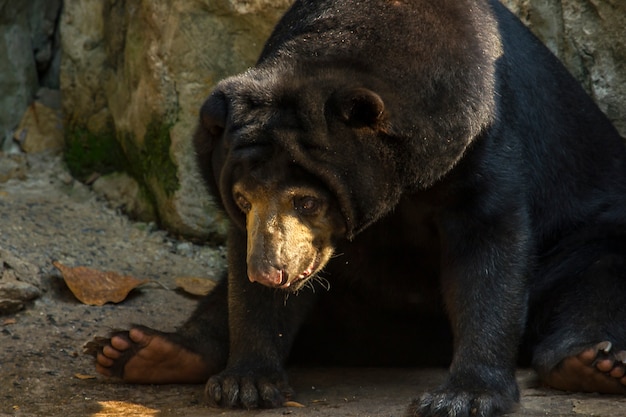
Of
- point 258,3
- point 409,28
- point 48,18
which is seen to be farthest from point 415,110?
point 48,18

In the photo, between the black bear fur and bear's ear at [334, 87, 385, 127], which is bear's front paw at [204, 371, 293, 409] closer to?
the black bear fur

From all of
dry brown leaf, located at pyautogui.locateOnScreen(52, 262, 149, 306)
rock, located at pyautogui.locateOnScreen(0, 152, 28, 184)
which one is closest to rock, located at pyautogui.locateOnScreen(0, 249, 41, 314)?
dry brown leaf, located at pyautogui.locateOnScreen(52, 262, 149, 306)

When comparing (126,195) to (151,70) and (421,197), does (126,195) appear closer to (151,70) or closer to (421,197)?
(151,70)

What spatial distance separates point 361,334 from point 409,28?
4.97 ft

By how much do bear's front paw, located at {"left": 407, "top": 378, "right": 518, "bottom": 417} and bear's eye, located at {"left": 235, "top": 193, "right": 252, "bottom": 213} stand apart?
0.98 m

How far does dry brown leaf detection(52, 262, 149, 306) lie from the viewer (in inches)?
256

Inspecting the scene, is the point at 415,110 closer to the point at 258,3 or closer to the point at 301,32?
the point at 301,32

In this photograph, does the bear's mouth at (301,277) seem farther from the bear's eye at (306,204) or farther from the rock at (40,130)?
the rock at (40,130)

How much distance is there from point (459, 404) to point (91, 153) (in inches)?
154

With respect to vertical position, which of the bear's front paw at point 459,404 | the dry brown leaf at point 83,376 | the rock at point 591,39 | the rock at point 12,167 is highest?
the rock at point 591,39

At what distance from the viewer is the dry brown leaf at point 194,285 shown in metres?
6.79

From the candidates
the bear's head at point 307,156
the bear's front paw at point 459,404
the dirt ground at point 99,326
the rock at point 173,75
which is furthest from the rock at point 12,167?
the bear's front paw at point 459,404

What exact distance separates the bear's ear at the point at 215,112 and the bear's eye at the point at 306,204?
44 centimetres

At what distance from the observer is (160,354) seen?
5.38 m
